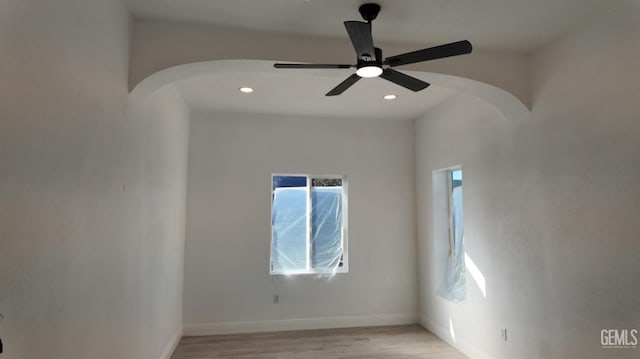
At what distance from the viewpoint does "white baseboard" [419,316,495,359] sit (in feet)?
12.3

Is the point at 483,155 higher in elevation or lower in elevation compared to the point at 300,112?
lower

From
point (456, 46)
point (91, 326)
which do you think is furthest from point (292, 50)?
point (91, 326)

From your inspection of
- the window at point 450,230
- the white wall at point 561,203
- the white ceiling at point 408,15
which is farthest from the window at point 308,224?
the white ceiling at point 408,15

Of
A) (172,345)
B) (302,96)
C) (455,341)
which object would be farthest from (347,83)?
(172,345)

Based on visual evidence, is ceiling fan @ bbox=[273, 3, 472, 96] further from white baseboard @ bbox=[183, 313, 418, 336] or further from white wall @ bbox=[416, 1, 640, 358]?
white baseboard @ bbox=[183, 313, 418, 336]

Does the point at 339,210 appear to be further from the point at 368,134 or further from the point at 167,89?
the point at 167,89

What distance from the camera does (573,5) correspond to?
2.29m

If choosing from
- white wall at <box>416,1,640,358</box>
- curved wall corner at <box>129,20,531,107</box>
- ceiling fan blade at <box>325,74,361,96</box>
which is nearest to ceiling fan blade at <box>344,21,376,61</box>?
ceiling fan blade at <box>325,74,361,96</box>

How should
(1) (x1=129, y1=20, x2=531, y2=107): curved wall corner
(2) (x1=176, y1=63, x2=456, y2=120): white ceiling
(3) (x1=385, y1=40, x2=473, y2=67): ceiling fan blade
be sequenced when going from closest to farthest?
(3) (x1=385, y1=40, x2=473, y2=67): ceiling fan blade, (1) (x1=129, y1=20, x2=531, y2=107): curved wall corner, (2) (x1=176, y1=63, x2=456, y2=120): white ceiling

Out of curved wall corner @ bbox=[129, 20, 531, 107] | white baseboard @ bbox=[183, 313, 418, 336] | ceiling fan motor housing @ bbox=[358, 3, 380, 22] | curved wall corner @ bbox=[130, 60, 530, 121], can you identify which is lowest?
white baseboard @ bbox=[183, 313, 418, 336]

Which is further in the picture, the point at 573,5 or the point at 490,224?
the point at 490,224

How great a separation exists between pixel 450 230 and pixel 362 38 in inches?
133

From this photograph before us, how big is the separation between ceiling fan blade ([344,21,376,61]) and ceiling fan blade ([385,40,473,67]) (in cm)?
16

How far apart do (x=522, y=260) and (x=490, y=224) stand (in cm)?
53
